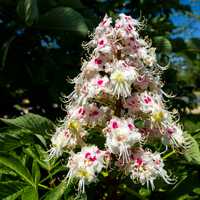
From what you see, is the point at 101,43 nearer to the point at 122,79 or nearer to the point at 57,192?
the point at 122,79

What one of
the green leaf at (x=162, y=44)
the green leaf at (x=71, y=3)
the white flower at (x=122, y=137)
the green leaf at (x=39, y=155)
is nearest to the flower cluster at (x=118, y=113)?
the white flower at (x=122, y=137)

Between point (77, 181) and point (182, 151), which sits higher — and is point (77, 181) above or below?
below

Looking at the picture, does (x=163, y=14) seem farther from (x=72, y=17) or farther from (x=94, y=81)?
(x=94, y=81)

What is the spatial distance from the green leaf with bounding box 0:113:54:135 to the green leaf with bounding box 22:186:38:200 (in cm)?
23

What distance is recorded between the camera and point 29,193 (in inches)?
60.1

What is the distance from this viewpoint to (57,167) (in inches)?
70.3

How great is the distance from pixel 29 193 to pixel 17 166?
0.37 ft

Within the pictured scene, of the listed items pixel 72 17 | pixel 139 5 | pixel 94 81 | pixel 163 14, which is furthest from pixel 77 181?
pixel 163 14

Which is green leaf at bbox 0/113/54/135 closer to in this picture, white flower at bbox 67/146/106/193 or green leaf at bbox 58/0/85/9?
white flower at bbox 67/146/106/193

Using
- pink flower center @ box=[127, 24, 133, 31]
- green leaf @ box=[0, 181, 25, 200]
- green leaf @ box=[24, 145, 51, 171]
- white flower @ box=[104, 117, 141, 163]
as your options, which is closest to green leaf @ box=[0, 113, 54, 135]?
green leaf @ box=[24, 145, 51, 171]

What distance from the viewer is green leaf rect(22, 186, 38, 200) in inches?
58.9

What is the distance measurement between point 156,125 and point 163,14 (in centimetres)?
201

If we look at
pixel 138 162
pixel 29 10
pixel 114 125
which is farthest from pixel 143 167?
pixel 29 10

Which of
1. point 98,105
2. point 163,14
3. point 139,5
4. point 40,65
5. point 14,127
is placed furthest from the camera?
point 163,14
